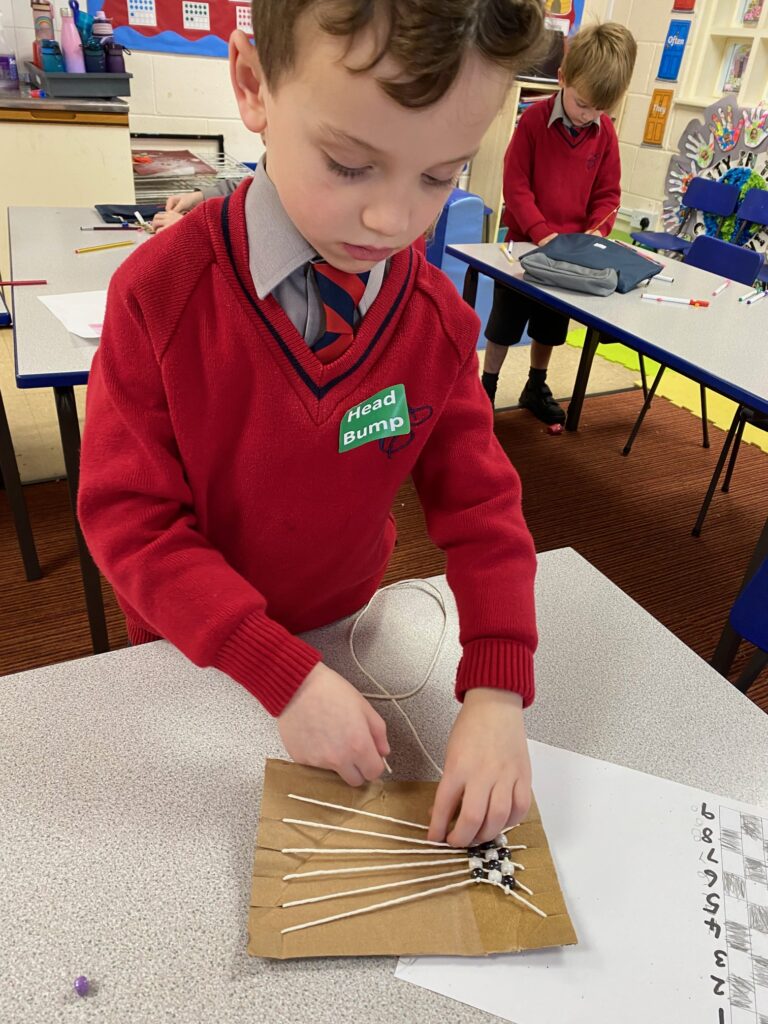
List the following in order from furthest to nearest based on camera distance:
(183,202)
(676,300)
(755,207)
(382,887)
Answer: (755,207)
(676,300)
(183,202)
(382,887)

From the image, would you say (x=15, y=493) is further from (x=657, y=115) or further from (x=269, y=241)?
(x=657, y=115)

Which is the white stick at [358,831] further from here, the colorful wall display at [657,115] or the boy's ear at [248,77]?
the colorful wall display at [657,115]

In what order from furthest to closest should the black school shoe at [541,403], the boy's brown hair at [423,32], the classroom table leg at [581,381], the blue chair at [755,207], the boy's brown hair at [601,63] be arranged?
1. the blue chair at [755,207]
2. the black school shoe at [541,403]
3. the classroom table leg at [581,381]
4. the boy's brown hair at [601,63]
5. the boy's brown hair at [423,32]

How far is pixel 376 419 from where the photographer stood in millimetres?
686

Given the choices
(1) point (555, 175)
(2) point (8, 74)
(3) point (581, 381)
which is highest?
(2) point (8, 74)

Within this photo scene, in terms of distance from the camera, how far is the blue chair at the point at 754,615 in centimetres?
116

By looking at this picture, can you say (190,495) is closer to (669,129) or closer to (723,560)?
(723,560)

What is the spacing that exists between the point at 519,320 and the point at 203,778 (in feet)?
8.32

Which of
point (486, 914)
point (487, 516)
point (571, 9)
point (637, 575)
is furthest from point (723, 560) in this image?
point (571, 9)

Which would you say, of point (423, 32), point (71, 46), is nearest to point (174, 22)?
point (71, 46)

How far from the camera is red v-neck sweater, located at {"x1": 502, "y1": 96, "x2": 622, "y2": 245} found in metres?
2.70

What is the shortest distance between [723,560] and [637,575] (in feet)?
1.03

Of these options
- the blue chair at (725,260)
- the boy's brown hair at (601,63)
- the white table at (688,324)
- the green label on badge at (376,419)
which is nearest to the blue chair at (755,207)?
the blue chair at (725,260)

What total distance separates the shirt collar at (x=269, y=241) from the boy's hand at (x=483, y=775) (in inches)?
15.4
